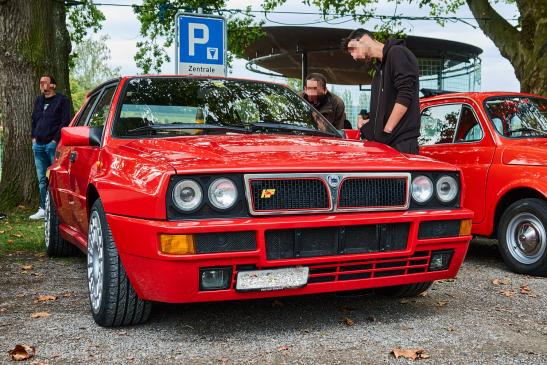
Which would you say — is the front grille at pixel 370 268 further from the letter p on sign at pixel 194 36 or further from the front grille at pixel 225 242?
the letter p on sign at pixel 194 36

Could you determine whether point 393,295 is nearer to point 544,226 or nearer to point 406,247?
point 406,247

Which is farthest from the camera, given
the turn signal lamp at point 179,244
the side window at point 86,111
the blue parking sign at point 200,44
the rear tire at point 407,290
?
the blue parking sign at point 200,44

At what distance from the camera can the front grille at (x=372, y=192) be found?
3692 millimetres

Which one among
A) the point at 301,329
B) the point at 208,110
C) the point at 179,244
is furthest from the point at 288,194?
the point at 208,110

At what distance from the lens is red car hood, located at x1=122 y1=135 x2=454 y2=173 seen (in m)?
3.48

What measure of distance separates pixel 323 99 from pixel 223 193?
4.24 m

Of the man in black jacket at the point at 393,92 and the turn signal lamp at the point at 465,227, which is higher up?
the man in black jacket at the point at 393,92

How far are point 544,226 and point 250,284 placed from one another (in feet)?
10.2

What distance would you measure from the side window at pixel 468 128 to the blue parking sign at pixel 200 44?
3.27 m

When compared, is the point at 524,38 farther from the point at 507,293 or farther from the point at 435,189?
the point at 435,189

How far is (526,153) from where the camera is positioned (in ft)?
18.8

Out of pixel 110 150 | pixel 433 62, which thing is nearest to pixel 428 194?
pixel 110 150

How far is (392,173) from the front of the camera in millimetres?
3807

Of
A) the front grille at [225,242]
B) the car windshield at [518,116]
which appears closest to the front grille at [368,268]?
the front grille at [225,242]
